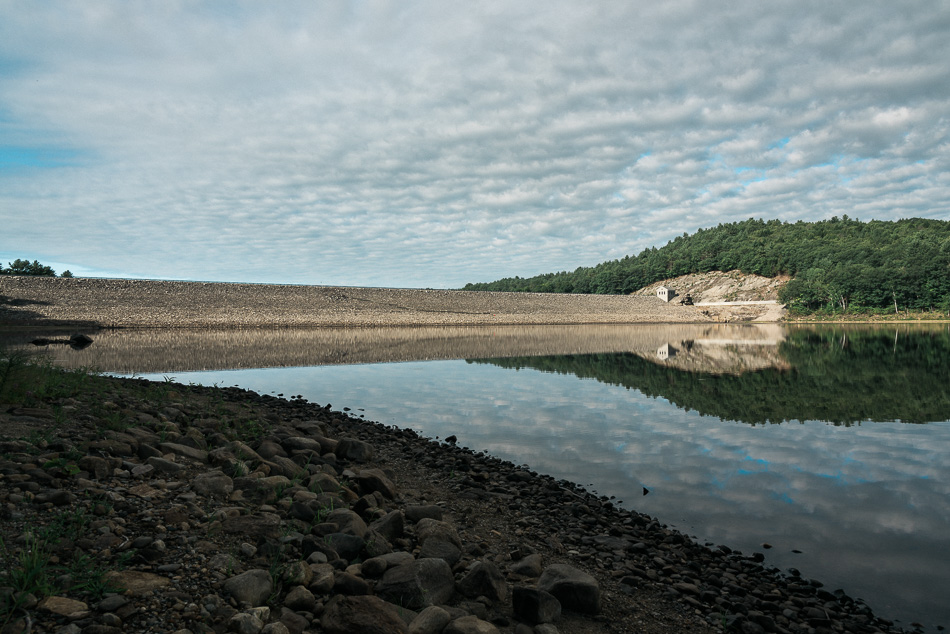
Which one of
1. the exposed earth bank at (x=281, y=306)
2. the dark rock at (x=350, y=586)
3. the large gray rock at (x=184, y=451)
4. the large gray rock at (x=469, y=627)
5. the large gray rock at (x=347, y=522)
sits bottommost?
the large gray rock at (x=469, y=627)

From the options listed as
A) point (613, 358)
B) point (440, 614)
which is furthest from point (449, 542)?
point (613, 358)

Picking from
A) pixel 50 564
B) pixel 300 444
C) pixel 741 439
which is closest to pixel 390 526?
pixel 50 564

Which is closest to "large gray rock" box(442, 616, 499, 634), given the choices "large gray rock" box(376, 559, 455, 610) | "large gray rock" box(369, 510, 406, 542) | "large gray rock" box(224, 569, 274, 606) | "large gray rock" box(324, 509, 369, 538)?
"large gray rock" box(376, 559, 455, 610)

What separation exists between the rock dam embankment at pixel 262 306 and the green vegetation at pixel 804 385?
4635cm

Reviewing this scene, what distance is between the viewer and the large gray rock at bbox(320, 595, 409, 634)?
3387 mm

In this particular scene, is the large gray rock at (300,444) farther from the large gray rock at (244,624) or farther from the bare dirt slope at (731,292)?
the bare dirt slope at (731,292)

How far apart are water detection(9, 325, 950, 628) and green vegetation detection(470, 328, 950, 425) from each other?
0.09m

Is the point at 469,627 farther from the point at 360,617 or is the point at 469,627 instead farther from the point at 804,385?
the point at 804,385

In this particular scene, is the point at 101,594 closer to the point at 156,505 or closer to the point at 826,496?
the point at 156,505

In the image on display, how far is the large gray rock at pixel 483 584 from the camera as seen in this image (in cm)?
421

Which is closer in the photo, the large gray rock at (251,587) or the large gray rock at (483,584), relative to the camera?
the large gray rock at (251,587)

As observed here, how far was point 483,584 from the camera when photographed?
4238 mm

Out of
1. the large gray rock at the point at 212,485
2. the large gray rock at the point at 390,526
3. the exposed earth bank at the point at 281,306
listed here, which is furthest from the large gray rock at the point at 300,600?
the exposed earth bank at the point at 281,306

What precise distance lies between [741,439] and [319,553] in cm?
862
